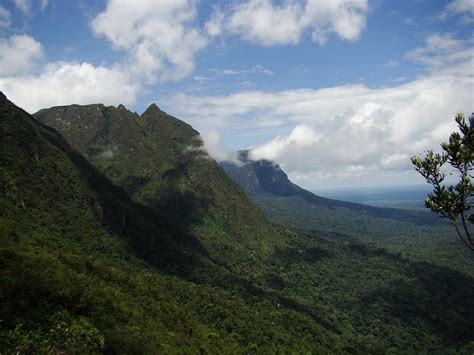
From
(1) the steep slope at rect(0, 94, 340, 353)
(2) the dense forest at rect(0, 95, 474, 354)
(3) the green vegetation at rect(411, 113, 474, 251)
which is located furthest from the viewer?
(2) the dense forest at rect(0, 95, 474, 354)

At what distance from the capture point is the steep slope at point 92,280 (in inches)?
1992

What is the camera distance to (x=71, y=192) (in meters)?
143

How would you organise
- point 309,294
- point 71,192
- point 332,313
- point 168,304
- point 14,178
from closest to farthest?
point 168,304 → point 14,178 → point 71,192 → point 332,313 → point 309,294

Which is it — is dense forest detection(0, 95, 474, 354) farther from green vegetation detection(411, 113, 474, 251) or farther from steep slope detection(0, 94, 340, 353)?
green vegetation detection(411, 113, 474, 251)

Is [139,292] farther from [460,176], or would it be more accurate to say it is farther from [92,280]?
[460,176]

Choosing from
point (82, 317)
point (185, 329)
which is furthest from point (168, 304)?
point (82, 317)

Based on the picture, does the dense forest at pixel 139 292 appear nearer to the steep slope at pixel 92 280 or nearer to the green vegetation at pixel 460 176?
the steep slope at pixel 92 280

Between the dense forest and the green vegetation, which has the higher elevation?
the green vegetation

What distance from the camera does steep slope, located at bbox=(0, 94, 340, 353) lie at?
166ft

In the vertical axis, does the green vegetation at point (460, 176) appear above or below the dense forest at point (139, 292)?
above

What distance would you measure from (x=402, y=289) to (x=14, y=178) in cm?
17195

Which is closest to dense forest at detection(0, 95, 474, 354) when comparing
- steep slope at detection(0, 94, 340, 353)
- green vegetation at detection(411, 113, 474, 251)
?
steep slope at detection(0, 94, 340, 353)

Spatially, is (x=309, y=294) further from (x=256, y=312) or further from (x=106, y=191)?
(x=106, y=191)

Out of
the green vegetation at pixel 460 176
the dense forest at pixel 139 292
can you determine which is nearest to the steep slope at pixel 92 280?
the dense forest at pixel 139 292
